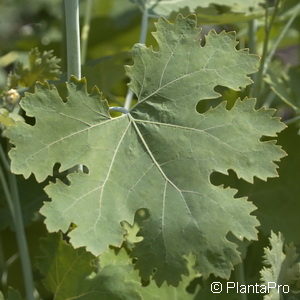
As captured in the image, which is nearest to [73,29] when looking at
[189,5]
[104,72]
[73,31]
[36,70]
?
[73,31]

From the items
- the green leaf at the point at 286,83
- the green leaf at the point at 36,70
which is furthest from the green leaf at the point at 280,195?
the green leaf at the point at 36,70

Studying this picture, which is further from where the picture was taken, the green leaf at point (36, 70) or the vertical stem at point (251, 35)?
the vertical stem at point (251, 35)

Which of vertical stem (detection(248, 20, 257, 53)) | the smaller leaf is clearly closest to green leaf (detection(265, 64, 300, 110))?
vertical stem (detection(248, 20, 257, 53))

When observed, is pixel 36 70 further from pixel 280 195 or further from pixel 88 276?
pixel 280 195

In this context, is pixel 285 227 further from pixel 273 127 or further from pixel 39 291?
pixel 39 291

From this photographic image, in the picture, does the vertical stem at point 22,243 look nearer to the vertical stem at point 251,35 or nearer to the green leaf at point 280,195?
the green leaf at point 280,195

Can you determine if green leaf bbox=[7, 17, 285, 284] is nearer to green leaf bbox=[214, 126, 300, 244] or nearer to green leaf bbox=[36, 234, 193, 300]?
green leaf bbox=[36, 234, 193, 300]

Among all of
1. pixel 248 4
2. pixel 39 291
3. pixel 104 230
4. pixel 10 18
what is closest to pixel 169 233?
pixel 104 230
